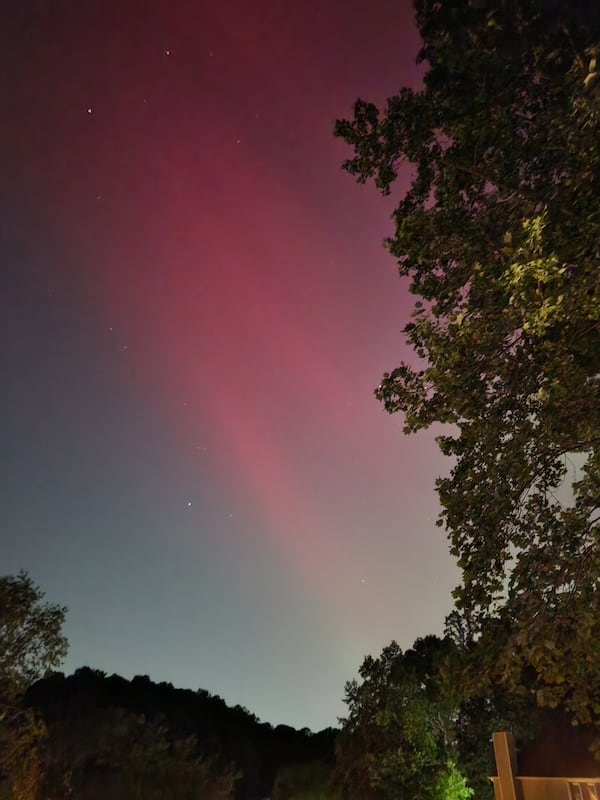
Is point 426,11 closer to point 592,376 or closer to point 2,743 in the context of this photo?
point 592,376

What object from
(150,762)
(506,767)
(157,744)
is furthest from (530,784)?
(150,762)

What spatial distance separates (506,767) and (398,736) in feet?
42.3

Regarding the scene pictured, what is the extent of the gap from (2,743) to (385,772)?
18.0m

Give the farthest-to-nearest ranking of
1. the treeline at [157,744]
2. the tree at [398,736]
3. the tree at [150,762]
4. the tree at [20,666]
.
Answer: the tree at [150,762] < the treeline at [157,744] < the tree at [398,736] < the tree at [20,666]

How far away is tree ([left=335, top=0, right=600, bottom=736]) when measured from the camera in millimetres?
6324

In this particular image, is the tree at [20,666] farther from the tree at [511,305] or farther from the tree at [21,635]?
the tree at [511,305]

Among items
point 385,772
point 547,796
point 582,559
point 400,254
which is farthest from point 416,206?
point 385,772

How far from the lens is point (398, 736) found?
2983 centimetres

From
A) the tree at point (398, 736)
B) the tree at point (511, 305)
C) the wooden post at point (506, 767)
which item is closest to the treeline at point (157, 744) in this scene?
the tree at point (398, 736)

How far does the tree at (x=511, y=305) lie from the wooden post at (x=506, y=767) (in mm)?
13244

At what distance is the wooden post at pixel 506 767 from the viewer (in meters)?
18.1

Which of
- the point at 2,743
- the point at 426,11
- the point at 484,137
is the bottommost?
the point at 2,743

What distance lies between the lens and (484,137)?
738 cm

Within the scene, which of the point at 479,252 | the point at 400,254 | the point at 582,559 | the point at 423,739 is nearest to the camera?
the point at 582,559
